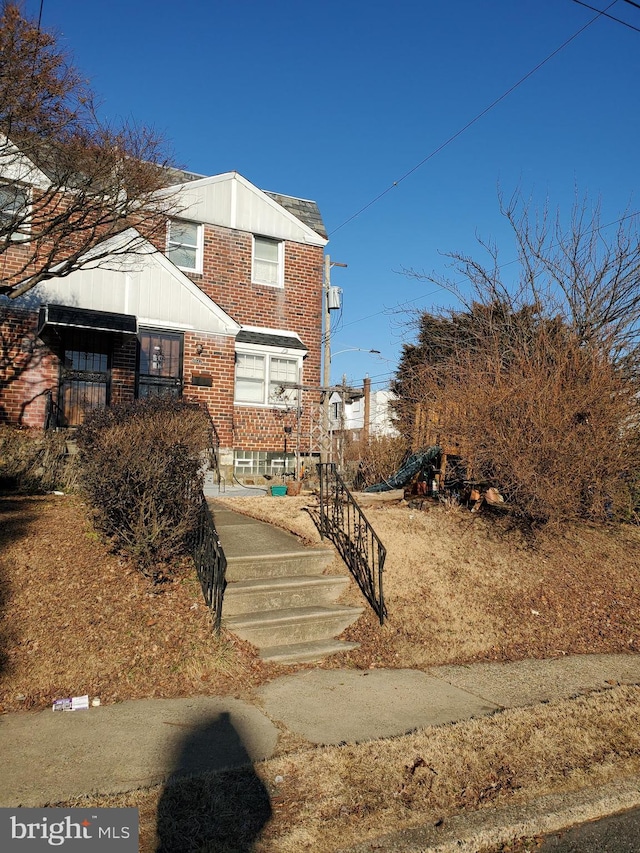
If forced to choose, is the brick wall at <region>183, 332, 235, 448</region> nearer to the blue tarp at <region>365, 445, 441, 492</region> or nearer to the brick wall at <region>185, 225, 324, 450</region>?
the brick wall at <region>185, 225, 324, 450</region>

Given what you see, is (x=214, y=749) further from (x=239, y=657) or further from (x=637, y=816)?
(x=637, y=816)

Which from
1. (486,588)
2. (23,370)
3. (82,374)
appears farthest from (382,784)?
(23,370)

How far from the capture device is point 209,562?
6.36 metres

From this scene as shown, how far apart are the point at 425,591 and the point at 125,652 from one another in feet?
11.4

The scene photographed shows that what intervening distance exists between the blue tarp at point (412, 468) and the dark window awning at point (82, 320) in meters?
5.94

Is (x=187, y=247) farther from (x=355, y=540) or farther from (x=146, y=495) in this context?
(x=146, y=495)

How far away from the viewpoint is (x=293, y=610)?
6625mm

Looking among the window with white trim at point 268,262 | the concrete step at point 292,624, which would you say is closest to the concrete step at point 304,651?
the concrete step at point 292,624

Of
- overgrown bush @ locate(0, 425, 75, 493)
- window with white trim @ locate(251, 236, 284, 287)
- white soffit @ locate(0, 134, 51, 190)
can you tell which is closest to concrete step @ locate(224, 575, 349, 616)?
overgrown bush @ locate(0, 425, 75, 493)

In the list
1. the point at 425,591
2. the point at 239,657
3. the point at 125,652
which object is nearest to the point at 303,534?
the point at 425,591

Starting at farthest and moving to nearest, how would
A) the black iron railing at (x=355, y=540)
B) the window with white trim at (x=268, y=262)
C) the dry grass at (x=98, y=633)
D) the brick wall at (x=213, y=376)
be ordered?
the window with white trim at (x=268, y=262), the brick wall at (x=213, y=376), the black iron railing at (x=355, y=540), the dry grass at (x=98, y=633)

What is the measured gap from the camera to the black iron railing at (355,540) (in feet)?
23.0

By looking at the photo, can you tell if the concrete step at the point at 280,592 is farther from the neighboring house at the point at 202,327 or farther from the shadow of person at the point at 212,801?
the neighboring house at the point at 202,327

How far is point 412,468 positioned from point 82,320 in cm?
711
